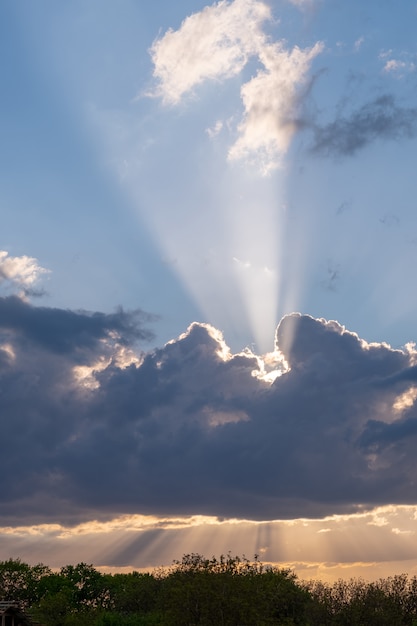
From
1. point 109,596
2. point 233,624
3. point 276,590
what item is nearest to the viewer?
point 233,624

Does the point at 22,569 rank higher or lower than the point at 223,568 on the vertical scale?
higher

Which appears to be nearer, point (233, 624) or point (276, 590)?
point (233, 624)

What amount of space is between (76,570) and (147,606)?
2440 centimetres

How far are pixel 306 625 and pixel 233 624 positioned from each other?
60.5 feet

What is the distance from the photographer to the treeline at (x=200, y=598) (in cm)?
8962

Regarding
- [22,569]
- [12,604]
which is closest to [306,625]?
[12,604]

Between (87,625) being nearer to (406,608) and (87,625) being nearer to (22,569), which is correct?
(22,569)

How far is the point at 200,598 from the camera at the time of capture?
8969 centimetres

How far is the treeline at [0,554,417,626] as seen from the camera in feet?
294

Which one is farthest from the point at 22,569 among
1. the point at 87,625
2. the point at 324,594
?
the point at 324,594

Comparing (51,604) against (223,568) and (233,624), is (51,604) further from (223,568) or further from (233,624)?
(233,624)

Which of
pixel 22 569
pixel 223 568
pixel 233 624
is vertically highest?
pixel 22 569

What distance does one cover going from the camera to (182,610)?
90.0 metres

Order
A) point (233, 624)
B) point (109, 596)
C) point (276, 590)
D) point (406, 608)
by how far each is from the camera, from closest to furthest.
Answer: point (233, 624) < point (276, 590) < point (406, 608) < point (109, 596)
